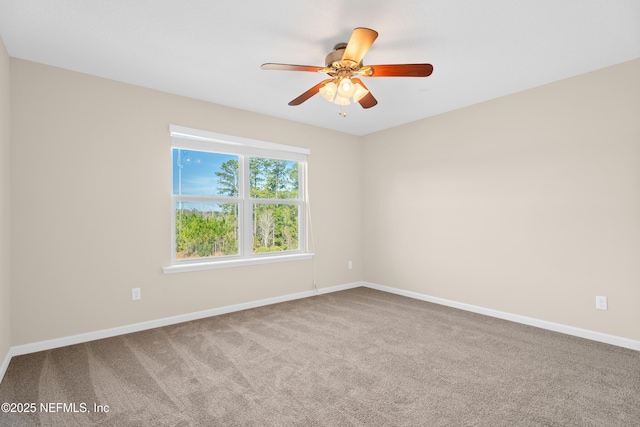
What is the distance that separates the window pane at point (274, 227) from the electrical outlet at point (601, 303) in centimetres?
335

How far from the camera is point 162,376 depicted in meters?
2.33

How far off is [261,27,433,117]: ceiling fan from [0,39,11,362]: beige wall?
6.58 ft

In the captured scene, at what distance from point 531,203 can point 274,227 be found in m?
3.03

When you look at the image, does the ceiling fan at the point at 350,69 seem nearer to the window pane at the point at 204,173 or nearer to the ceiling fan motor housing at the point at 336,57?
the ceiling fan motor housing at the point at 336,57

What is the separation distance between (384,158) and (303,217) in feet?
5.03

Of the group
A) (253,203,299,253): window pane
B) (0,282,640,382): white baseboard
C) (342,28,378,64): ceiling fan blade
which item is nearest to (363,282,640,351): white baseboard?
(0,282,640,382): white baseboard

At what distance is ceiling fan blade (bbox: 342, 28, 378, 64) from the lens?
193 centimetres

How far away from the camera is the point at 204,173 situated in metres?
3.86

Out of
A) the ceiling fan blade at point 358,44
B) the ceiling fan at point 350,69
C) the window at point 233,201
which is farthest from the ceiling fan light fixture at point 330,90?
the window at point 233,201

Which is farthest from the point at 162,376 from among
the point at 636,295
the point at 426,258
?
the point at 636,295

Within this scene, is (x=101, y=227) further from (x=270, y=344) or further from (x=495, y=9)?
(x=495, y=9)

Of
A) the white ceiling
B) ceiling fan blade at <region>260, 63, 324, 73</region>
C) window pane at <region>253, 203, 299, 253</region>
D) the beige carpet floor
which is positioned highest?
the white ceiling

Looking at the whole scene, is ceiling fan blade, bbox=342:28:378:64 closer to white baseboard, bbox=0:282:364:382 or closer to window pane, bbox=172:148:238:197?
window pane, bbox=172:148:238:197

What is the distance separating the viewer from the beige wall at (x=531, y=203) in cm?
286
